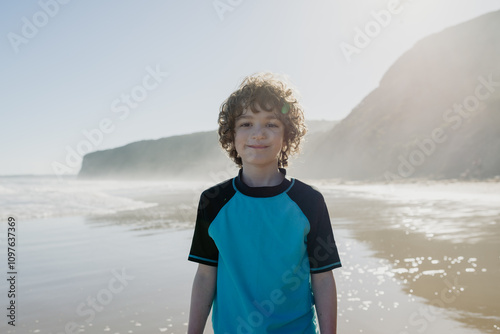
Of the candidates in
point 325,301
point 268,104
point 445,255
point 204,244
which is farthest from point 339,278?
point 268,104

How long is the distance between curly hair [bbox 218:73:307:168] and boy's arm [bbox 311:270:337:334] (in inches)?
29.6

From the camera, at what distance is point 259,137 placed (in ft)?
6.41

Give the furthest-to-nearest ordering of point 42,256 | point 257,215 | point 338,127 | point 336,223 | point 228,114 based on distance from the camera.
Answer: point 338,127 < point 336,223 < point 42,256 < point 228,114 < point 257,215

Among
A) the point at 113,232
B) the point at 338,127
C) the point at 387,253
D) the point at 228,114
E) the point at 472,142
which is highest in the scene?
the point at 338,127

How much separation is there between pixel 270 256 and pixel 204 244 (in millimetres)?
355

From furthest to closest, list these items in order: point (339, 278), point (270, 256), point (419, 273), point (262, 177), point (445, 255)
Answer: point (445, 255) < point (419, 273) < point (339, 278) < point (262, 177) < point (270, 256)

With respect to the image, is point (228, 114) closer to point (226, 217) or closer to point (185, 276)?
point (226, 217)

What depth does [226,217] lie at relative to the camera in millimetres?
1869

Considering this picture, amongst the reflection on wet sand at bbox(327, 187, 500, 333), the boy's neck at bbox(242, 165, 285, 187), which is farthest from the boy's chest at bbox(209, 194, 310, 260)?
the reflection on wet sand at bbox(327, 187, 500, 333)

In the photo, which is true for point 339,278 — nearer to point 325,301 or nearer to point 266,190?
point 325,301

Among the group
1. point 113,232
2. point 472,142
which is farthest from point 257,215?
point 472,142

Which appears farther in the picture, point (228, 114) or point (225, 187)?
point (228, 114)

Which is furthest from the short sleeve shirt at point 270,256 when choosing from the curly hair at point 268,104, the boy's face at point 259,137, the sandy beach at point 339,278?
the sandy beach at point 339,278

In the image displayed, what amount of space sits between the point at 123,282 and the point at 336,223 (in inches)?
237
